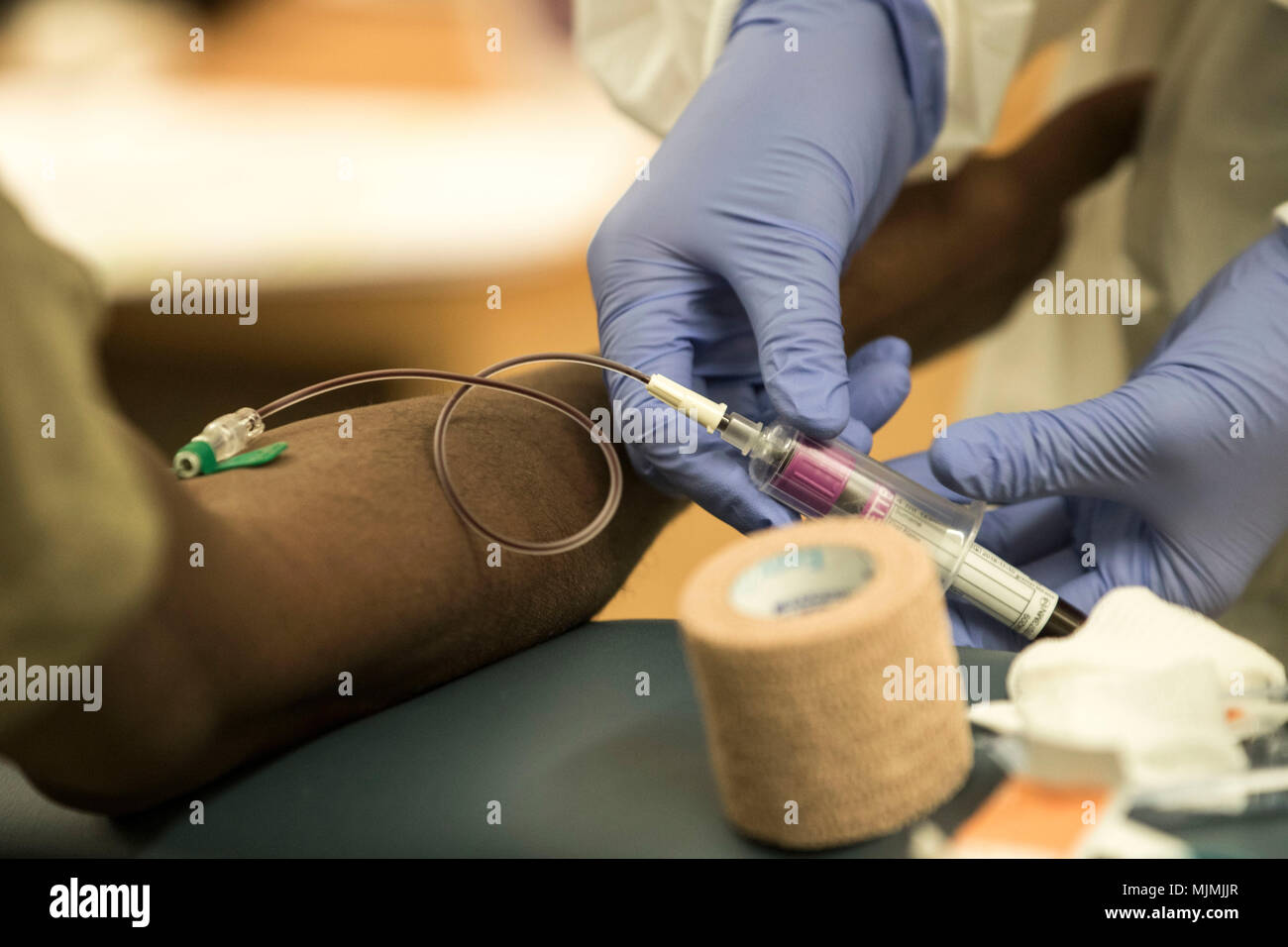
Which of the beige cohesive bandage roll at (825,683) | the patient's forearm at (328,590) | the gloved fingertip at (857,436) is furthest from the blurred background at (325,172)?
the beige cohesive bandage roll at (825,683)

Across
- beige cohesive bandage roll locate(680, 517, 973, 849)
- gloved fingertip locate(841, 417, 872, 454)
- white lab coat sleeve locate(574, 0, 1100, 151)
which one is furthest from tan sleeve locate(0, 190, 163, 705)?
white lab coat sleeve locate(574, 0, 1100, 151)

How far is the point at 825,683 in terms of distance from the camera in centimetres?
42

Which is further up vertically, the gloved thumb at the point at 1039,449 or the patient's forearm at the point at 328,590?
the gloved thumb at the point at 1039,449

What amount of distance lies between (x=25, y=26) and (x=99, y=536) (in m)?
2.16

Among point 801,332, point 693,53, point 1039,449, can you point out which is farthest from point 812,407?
point 693,53

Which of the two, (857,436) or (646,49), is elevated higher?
(646,49)

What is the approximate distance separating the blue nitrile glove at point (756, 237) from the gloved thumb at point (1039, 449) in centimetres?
9

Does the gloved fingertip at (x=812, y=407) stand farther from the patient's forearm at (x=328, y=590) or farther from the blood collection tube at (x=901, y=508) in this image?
the patient's forearm at (x=328, y=590)

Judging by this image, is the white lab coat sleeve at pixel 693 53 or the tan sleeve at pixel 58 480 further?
the white lab coat sleeve at pixel 693 53

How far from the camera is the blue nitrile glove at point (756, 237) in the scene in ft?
2.33

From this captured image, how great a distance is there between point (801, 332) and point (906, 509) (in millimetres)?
145

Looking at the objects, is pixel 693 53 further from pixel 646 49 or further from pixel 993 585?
pixel 993 585

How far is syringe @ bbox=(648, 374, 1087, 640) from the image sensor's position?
67 centimetres
